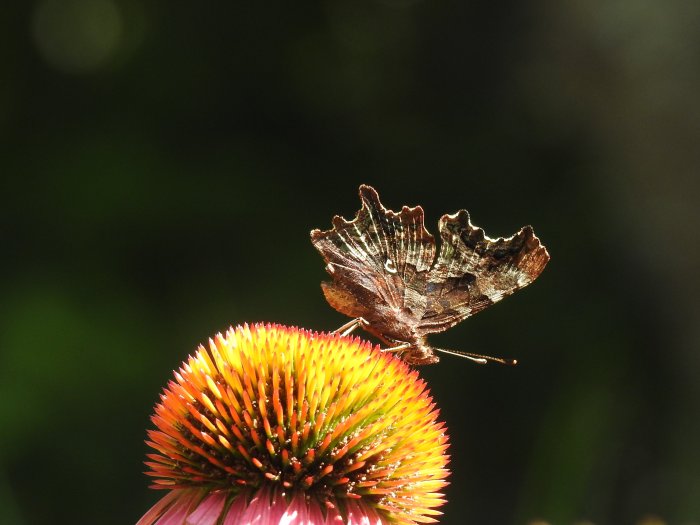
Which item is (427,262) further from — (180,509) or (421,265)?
(180,509)

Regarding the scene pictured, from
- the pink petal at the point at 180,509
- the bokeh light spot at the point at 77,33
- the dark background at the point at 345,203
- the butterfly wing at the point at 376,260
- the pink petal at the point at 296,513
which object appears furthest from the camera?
the bokeh light spot at the point at 77,33

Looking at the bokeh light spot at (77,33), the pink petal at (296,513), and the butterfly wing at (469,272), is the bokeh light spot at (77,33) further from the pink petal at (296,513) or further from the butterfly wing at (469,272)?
the pink petal at (296,513)

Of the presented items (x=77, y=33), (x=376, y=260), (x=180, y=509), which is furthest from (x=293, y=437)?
(x=77, y=33)

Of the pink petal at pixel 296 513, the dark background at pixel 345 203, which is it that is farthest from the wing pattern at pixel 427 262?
the dark background at pixel 345 203

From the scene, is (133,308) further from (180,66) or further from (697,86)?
(697,86)

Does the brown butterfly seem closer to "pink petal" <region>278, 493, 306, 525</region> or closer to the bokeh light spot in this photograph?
"pink petal" <region>278, 493, 306, 525</region>

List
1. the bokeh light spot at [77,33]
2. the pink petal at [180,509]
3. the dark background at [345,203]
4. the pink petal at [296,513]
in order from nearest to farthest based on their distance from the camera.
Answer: the pink petal at [296,513] < the pink petal at [180,509] < the dark background at [345,203] < the bokeh light spot at [77,33]
